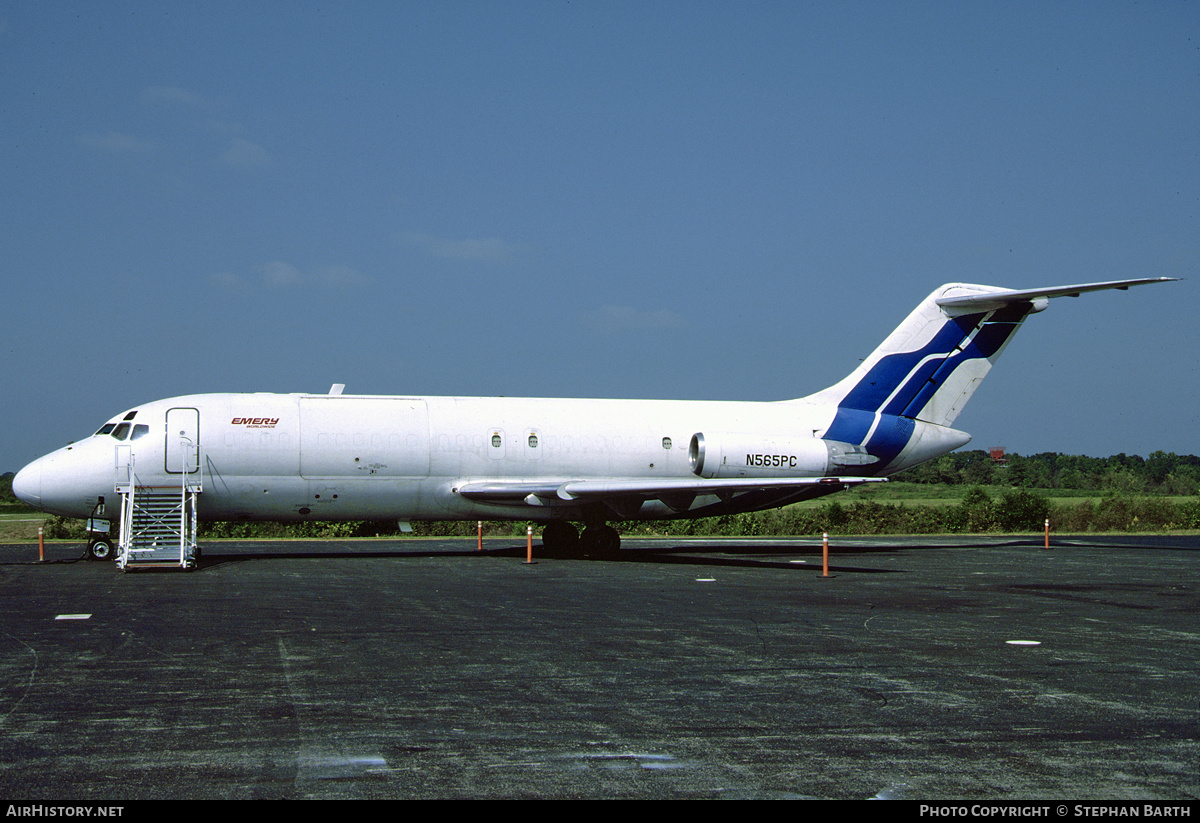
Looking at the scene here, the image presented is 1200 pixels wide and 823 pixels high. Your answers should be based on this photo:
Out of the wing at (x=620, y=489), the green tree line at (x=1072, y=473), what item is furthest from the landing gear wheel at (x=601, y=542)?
the green tree line at (x=1072, y=473)

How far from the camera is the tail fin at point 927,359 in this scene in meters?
27.8

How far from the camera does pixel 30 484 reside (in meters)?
22.9

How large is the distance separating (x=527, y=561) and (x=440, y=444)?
3.41 m

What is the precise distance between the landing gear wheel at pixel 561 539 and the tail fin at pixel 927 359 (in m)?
7.39

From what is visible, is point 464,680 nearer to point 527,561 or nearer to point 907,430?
point 527,561

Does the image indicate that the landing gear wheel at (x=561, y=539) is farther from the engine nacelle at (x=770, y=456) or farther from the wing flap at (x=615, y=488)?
the engine nacelle at (x=770, y=456)

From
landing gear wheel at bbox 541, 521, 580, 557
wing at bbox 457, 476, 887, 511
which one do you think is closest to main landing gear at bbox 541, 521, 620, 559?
landing gear wheel at bbox 541, 521, 580, 557

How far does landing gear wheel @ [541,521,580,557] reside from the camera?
26.4 metres

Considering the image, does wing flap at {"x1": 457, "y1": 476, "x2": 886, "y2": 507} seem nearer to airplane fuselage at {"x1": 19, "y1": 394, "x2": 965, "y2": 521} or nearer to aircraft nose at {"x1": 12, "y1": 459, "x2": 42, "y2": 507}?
airplane fuselage at {"x1": 19, "y1": 394, "x2": 965, "y2": 521}

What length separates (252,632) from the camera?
40.9ft

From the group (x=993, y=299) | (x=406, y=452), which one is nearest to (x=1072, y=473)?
(x=993, y=299)

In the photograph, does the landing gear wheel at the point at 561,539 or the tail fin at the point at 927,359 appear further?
the tail fin at the point at 927,359

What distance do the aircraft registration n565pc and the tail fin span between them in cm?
4
